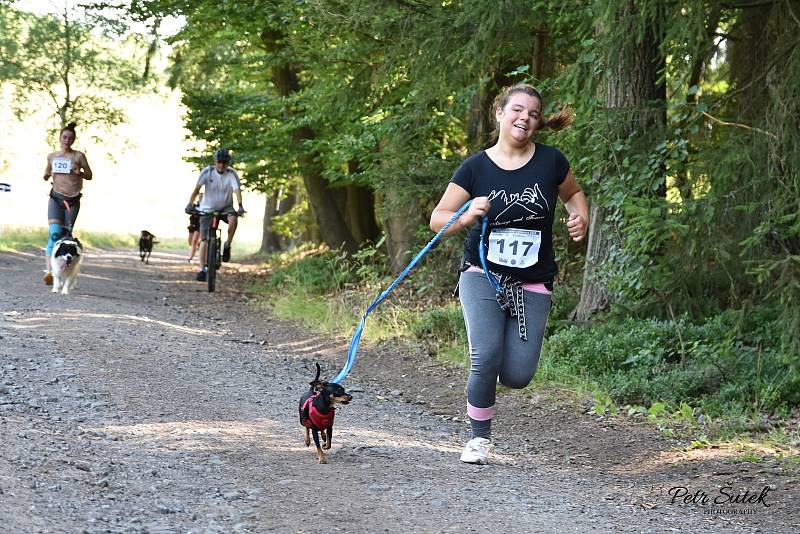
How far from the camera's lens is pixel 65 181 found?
13750 mm

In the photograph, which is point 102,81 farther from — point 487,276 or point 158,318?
point 487,276

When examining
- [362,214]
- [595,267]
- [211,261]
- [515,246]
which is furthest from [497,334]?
[362,214]

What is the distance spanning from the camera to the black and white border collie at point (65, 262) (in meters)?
13.5

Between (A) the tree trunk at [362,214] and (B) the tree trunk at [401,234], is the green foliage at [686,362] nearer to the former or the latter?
(B) the tree trunk at [401,234]

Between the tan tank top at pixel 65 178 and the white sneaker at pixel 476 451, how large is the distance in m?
9.27

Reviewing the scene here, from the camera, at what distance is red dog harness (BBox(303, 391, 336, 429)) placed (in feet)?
18.7

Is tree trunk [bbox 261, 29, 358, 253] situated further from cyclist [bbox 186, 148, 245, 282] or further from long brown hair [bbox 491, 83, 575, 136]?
long brown hair [bbox 491, 83, 575, 136]

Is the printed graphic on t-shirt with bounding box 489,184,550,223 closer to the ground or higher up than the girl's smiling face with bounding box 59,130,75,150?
closer to the ground

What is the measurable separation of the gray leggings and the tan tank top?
9265 millimetres

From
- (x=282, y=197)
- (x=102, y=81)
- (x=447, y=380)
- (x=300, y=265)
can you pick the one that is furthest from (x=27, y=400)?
(x=102, y=81)

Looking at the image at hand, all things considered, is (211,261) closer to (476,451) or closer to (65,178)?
(65,178)

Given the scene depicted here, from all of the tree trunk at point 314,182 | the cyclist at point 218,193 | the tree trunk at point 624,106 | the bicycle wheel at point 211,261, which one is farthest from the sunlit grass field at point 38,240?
the tree trunk at point 624,106

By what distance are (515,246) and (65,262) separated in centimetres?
951

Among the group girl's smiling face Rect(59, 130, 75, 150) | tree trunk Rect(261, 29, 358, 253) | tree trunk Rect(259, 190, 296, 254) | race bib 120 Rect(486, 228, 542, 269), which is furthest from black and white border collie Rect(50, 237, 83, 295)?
tree trunk Rect(259, 190, 296, 254)
